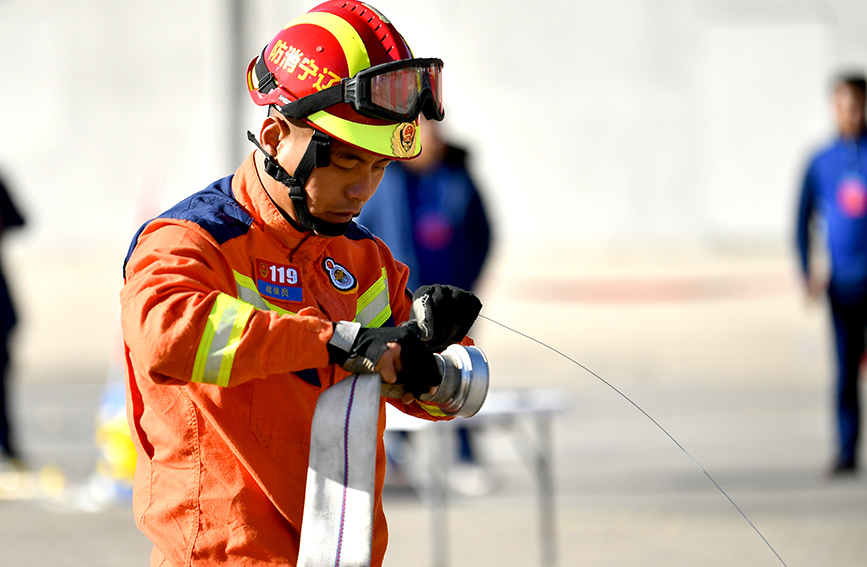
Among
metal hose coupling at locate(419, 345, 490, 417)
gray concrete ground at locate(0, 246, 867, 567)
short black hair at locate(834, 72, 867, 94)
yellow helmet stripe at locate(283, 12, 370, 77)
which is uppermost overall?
yellow helmet stripe at locate(283, 12, 370, 77)

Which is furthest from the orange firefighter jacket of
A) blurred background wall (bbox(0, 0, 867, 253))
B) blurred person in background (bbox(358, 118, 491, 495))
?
blurred background wall (bbox(0, 0, 867, 253))

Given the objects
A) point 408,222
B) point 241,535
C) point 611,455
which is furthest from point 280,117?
point 611,455

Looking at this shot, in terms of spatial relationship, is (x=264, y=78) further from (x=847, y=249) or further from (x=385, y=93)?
(x=847, y=249)

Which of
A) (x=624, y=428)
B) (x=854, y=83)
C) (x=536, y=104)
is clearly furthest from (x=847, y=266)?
(x=536, y=104)

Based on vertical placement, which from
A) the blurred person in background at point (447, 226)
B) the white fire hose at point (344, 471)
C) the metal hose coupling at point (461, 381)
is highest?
the metal hose coupling at point (461, 381)

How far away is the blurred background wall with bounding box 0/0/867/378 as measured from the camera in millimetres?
17125

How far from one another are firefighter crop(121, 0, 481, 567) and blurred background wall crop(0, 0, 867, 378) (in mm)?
14316

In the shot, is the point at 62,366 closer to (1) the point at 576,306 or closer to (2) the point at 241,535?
(1) the point at 576,306

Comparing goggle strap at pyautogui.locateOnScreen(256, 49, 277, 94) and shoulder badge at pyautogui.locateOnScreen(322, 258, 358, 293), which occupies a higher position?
goggle strap at pyautogui.locateOnScreen(256, 49, 277, 94)

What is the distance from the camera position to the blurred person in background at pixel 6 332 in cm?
748

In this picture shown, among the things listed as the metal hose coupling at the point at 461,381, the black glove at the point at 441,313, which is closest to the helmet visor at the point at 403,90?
the black glove at the point at 441,313

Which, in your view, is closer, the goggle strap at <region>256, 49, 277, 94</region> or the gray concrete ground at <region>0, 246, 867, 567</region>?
the goggle strap at <region>256, 49, 277, 94</region>

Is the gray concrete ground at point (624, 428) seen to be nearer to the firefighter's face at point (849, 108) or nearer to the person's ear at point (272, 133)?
the firefighter's face at point (849, 108)

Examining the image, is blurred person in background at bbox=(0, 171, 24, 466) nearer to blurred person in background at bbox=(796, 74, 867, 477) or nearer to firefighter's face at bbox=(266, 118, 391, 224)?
blurred person in background at bbox=(796, 74, 867, 477)
